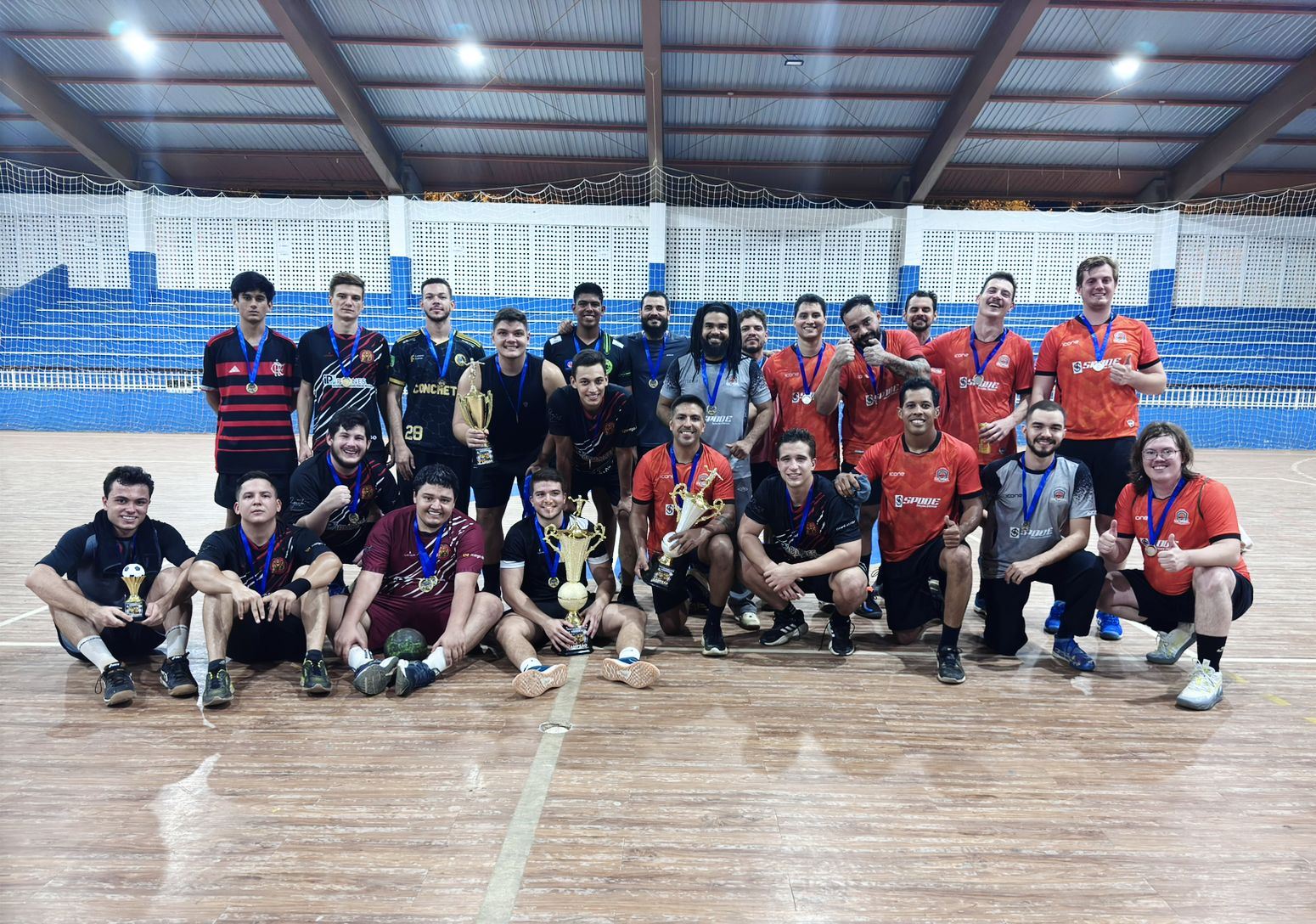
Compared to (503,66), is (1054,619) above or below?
below

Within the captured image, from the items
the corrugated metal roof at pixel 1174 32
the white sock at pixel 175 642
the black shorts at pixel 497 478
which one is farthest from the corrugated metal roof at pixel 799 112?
the white sock at pixel 175 642

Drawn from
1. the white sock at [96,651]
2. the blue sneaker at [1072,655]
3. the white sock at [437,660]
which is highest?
the white sock at [96,651]

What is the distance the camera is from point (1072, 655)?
4195 mm

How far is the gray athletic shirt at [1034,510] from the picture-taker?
420cm

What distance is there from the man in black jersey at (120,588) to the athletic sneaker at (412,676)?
0.96 m

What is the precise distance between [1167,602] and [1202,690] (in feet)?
1.81

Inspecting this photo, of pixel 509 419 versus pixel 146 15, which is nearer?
pixel 509 419

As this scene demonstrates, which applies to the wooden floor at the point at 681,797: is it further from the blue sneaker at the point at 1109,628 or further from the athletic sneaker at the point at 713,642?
the blue sneaker at the point at 1109,628

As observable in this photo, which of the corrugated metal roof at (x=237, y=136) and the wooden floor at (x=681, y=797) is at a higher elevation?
the corrugated metal roof at (x=237, y=136)

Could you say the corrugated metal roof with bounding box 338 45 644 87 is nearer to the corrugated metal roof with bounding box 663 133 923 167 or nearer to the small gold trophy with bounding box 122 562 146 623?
the corrugated metal roof with bounding box 663 133 923 167

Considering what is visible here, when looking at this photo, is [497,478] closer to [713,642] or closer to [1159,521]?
[713,642]

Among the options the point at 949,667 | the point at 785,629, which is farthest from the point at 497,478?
the point at 949,667

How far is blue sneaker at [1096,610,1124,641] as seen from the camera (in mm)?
4676

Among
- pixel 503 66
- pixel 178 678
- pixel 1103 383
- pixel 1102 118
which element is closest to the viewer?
pixel 178 678
